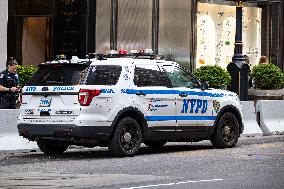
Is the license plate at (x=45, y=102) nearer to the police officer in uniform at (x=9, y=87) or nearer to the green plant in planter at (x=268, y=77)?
the police officer in uniform at (x=9, y=87)

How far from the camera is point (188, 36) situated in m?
31.3

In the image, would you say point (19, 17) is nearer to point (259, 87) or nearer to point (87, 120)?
point (259, 87)

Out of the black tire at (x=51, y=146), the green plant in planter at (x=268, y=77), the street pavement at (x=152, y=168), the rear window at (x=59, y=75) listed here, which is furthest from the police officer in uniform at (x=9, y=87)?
the green plant in planter at (x=268, y=77)

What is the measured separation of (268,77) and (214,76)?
1.89 m

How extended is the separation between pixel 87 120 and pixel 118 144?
752 mm

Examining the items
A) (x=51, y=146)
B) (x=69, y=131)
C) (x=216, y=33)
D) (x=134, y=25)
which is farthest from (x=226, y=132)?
(x=216, y=33)

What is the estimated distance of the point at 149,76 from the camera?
18.6 m

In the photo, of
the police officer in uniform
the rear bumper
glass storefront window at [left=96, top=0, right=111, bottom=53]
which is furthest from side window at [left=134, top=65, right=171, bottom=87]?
glass storefront window at [left=96, top=0, right=111, bottom=53]

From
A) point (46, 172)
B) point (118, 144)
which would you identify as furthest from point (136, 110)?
point (46, 172)

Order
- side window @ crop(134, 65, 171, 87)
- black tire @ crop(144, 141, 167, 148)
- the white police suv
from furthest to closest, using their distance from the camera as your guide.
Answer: black tire @ crop(144, 141, 167, 148), side window @ crop(134, 65, 171, 87), the white police suv

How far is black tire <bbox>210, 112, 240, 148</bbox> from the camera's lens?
2002 cm

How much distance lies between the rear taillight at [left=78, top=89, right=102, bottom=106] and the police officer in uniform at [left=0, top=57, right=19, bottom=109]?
3852 millimetres

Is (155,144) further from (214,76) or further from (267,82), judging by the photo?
(267,82)

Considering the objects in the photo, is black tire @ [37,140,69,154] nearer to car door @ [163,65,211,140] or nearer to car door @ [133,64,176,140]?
car door @ [133,64,176,140]
